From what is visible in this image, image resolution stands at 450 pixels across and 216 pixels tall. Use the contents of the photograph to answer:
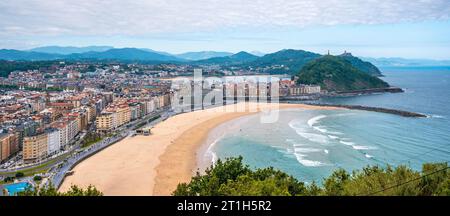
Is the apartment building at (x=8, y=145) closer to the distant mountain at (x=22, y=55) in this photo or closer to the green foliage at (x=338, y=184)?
the green foliage at (x=338, y=184)

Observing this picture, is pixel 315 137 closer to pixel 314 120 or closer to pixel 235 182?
pixel 314 120

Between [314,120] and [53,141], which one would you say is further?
[314,120]

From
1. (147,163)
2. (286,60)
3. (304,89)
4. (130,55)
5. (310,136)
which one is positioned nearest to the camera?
(147,163)

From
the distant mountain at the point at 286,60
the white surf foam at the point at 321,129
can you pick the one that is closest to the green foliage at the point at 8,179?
the white surf foam at the point at 321,129

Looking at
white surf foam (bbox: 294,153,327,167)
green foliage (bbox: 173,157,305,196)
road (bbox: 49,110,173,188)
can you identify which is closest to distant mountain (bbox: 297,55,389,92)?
road (bbox: 49,110,173,188)

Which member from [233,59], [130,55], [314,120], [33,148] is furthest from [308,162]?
[130,55]
